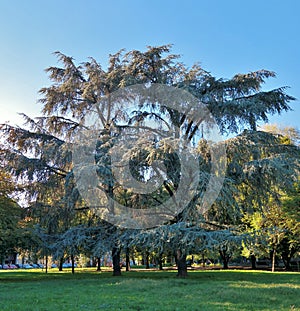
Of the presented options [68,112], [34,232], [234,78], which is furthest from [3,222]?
[234,78]

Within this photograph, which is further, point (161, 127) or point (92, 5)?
point (161, 127)

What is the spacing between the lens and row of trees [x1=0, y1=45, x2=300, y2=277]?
13.6m

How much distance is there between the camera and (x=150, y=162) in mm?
13711

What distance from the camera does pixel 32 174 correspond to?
689 inches

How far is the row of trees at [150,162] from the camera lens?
44.5 ft

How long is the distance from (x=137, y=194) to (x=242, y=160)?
4945 millimetres

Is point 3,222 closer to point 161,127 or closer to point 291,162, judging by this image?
point 161,127

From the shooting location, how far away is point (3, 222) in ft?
52.4

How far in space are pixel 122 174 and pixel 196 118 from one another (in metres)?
4.28

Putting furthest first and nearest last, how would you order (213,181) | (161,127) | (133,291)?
(161,127), (213,181), (133,291)

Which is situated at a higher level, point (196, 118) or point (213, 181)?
point (196, 118)

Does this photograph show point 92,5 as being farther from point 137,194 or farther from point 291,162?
point 291,162

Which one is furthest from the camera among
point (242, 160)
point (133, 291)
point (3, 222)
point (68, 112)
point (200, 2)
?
point (68, 112)

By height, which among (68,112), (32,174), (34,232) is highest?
(68,112)
